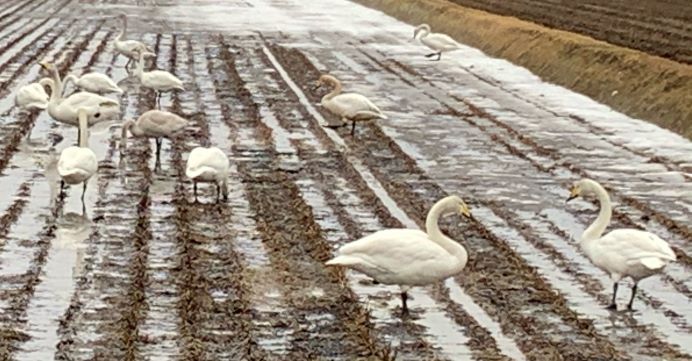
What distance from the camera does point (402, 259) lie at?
35.1ft

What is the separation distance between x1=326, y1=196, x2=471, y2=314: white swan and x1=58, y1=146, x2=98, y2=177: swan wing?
174 inches

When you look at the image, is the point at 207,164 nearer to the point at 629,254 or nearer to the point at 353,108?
the point at 629,254

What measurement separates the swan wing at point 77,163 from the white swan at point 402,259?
14.5ft

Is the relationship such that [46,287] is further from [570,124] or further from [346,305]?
[570,124]

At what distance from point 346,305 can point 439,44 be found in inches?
898

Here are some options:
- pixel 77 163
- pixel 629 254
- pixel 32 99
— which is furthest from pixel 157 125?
pixel 629 254

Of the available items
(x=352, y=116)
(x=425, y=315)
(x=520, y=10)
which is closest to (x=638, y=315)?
(x=425, y=315)

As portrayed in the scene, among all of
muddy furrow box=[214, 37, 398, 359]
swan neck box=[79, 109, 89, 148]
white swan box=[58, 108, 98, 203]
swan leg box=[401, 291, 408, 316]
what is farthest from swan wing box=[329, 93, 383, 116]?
swan leg box=[401, 291, 408, 316]

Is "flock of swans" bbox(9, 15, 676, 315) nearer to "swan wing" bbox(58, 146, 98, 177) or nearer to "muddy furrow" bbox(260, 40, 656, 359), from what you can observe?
"swan wing" bbox(58, 146, 98, 177)

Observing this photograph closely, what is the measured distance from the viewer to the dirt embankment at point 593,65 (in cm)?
2372

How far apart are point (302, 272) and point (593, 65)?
17184 mm

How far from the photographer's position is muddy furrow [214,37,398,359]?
33.6ft

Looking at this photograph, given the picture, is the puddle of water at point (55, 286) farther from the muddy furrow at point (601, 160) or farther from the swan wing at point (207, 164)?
the muddy furrow at point (601, 160)

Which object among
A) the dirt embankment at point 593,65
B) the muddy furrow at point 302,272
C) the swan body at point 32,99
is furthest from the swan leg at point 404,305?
the dirt embankment at point 593,65
